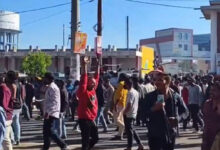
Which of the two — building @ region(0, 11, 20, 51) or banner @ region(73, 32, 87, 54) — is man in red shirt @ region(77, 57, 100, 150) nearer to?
banner @ region(73, 32, 87, 54)

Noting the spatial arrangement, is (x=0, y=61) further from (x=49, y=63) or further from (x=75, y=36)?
Answer: (x=75, y=36)

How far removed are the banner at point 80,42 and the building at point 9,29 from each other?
2648 inches

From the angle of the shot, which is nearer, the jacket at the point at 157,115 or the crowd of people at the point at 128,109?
the crowd of people at the point at 128,109

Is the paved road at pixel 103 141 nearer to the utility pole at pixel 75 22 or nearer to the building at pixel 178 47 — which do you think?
the utility pole at pixel 75 22

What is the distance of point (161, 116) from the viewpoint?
756 cm

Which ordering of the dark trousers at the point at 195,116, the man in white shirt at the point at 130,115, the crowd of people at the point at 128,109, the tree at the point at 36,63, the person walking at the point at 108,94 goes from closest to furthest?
1. the crowd of people at the point at 128,109
2. the man in white shirt at the point at 130,115
3. the dark trousers at the point at 195,116
4. the person walking at the point at 108,94
5. the tree at the point at 36,63

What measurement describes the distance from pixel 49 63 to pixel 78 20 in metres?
50.2

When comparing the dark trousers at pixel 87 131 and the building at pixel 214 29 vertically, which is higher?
the building at pixel 214 29

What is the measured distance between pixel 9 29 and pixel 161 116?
8316 cm

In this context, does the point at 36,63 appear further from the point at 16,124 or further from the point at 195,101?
the point at 16,124

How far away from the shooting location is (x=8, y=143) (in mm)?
8891

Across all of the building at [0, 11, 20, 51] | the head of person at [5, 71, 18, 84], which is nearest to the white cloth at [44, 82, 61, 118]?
the head of person at [5, 71, 18, 84]

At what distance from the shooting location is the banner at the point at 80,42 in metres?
19.0

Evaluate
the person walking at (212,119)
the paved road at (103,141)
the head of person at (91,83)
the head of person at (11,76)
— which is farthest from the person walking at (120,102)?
the person walking at (212,119)
